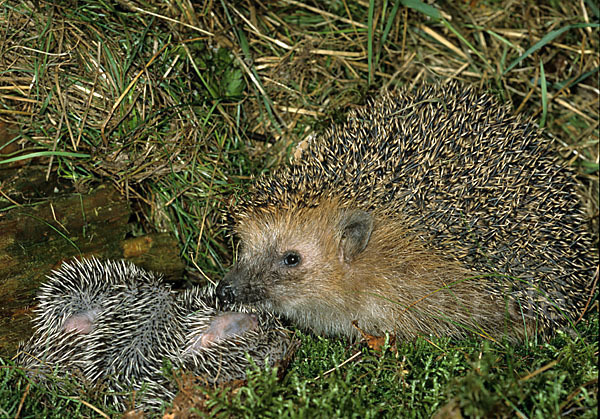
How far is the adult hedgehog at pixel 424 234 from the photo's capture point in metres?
3.68

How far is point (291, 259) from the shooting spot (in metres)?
3.92

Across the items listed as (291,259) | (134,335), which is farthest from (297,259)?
(134,335)

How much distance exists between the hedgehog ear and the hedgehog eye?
1.08ft

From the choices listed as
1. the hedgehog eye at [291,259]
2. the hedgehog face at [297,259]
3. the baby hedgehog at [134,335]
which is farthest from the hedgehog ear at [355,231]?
the baby hedgehog at [134,335]

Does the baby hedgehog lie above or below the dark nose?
below

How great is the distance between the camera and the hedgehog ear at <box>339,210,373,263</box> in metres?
3.73

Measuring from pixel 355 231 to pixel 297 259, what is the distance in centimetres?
47

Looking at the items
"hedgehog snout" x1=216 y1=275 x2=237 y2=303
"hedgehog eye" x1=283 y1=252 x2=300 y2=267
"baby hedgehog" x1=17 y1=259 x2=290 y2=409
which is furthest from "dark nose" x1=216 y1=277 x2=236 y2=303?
"hedgehog eye" x1=283 y1=252 x2=300 y2=267

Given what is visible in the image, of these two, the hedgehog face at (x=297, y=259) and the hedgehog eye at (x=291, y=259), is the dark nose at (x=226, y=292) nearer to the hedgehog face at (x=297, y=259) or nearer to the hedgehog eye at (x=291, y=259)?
the hedgehog face at (x=297, y=259)

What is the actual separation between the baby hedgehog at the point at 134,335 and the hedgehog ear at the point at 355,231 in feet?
2.40

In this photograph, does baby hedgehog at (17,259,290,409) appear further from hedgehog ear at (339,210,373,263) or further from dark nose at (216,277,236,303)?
hedgehog ear at (339,210,373,263)

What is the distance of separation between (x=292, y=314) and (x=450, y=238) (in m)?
1.25

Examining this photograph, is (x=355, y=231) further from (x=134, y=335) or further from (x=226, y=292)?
(x=134, y=335)

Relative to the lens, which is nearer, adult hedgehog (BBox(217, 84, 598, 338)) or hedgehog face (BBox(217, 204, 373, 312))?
adult hedgehog (BBox(217, 84, 598, 338))
